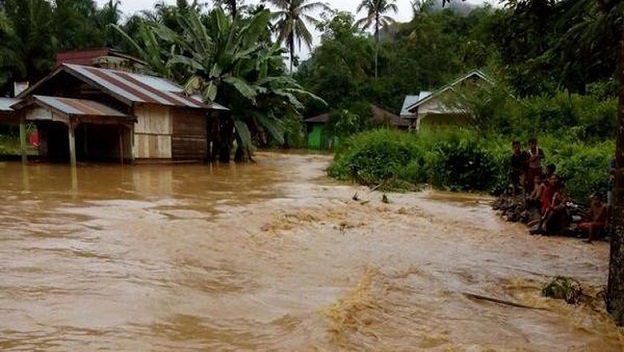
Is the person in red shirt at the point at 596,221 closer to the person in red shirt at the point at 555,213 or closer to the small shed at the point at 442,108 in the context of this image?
the person in red shirt at the point at 555,213

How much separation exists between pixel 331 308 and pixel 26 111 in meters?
18.5

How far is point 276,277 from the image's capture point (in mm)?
7035

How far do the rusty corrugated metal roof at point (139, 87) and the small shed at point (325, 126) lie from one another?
16.4m

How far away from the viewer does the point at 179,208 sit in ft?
40.4

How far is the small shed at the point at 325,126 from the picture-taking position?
40594 mm

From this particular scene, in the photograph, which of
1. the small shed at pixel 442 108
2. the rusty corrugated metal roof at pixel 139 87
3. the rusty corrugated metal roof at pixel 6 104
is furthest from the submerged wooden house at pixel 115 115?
the small shed at pixel 442 108

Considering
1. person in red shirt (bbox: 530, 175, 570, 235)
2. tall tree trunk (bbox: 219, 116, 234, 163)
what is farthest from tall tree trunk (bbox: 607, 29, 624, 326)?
tall tree trunk (bbox: 219, 116, 234, 163)

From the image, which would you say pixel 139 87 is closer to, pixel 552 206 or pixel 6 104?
pixel 6 104

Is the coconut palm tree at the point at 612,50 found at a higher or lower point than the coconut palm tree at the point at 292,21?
lower

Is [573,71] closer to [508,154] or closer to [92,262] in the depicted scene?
[92,262]

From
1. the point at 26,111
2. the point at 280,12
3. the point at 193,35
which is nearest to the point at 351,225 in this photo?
the point at 26,111

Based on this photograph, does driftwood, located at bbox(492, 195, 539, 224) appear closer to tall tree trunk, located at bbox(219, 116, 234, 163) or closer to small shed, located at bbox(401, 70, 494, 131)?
small shed, located at bbox(401, 70, 494, 131)

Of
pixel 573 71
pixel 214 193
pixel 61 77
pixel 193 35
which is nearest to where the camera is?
pixel 573 71

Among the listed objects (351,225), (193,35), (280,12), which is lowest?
(351,225)
